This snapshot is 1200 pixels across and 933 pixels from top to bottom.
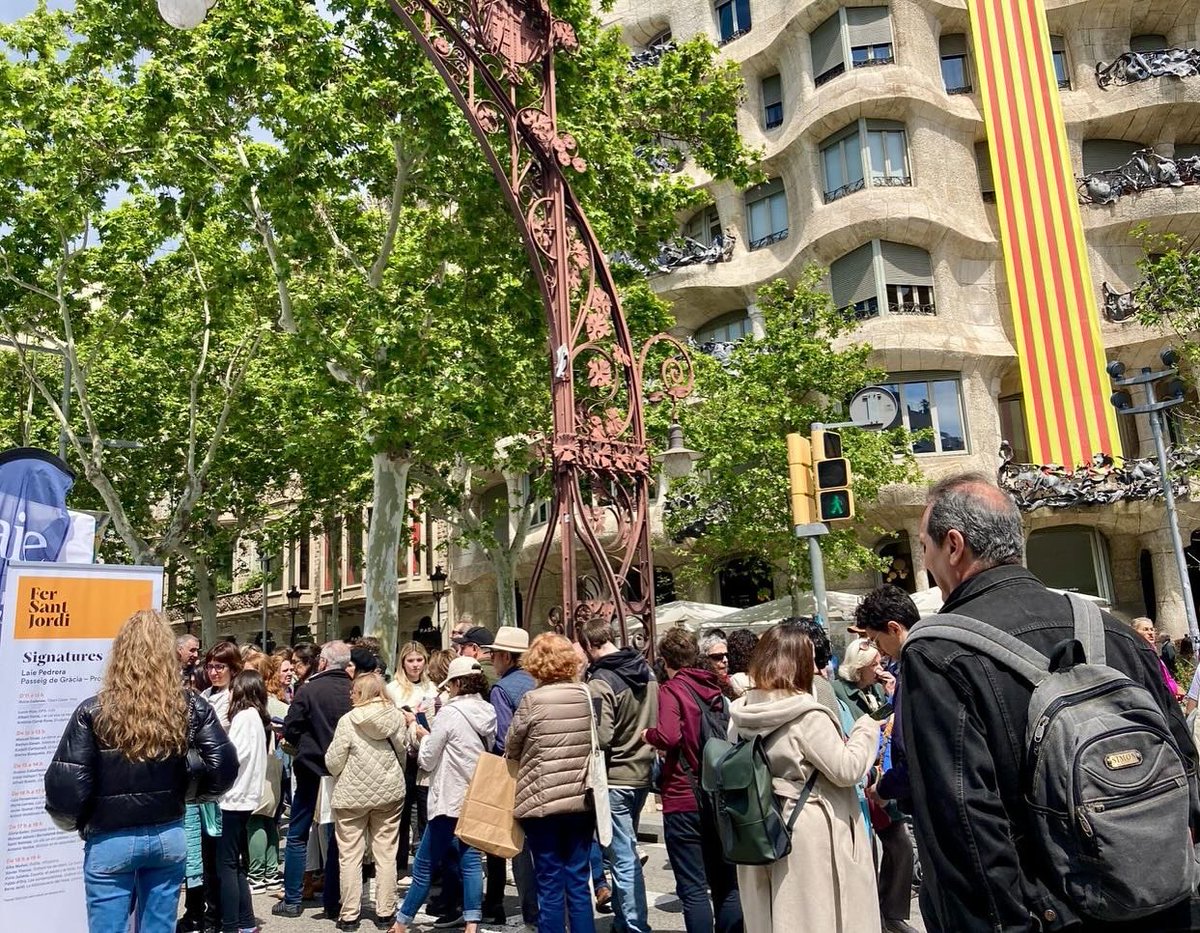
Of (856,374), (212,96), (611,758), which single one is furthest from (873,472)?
(611,758)

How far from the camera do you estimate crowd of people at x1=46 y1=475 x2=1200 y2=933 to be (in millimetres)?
2291

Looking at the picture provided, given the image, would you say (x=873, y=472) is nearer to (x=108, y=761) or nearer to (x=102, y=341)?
(x=102, y=341)

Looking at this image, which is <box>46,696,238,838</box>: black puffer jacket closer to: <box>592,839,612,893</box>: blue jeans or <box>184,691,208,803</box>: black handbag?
<box>184,691,208,803</box>: black handbag

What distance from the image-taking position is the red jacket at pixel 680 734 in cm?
607

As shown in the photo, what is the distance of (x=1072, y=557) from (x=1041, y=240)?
7.99m

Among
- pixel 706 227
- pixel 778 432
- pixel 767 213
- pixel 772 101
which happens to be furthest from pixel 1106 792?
pixel 772 101

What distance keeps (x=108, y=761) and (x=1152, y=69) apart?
28.9 metres

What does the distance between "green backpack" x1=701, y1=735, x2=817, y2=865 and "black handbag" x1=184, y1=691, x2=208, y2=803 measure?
90.6 inches

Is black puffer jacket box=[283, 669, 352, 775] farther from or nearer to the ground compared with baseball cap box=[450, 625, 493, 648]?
nearer to the ground

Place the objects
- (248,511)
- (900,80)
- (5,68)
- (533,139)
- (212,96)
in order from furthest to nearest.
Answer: (248,511) → (900,80) → (5,68) → (212,96) → (533,139)

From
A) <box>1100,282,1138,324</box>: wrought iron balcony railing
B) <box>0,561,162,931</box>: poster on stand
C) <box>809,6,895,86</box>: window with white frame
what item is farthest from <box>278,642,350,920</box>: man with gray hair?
<box>809,6,895,86</box>: window with white frame

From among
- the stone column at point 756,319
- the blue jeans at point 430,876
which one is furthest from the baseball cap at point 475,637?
the stone column at point 756,319

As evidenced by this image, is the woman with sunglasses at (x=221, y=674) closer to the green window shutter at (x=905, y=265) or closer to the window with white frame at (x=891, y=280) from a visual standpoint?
the window with white frame at (x=891, y=280)

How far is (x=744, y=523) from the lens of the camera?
68.6ft
